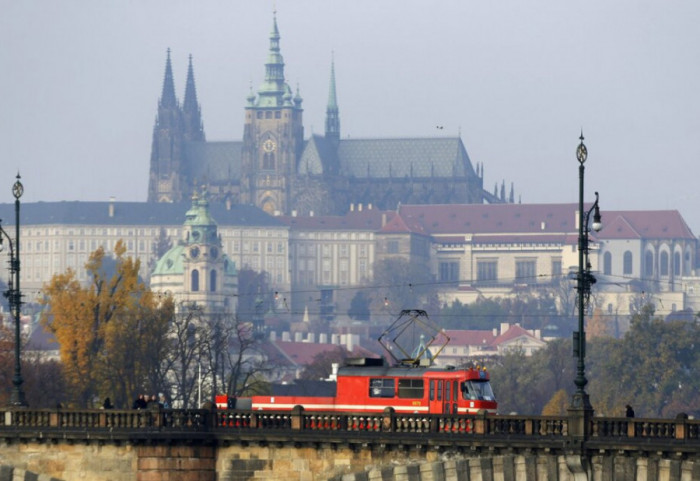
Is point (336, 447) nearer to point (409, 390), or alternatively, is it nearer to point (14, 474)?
point (409, 390)

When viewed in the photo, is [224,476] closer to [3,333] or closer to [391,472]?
[391,472]

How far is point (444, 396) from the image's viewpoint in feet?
230

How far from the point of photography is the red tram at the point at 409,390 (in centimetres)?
7019

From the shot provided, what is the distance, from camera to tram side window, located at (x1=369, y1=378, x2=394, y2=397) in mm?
70625

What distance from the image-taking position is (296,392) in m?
148

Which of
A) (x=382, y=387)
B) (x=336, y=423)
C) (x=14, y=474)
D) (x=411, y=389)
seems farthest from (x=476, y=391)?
(x=14, y=474)

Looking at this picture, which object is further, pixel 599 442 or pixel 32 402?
pixel 32 402

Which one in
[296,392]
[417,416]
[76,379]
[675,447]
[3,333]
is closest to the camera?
[675,447]

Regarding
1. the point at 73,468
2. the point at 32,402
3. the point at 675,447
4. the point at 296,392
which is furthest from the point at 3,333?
the point at 675,447

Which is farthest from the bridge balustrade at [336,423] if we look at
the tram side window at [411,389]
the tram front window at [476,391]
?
the tram front window at [476,391]

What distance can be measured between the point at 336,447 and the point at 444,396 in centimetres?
423

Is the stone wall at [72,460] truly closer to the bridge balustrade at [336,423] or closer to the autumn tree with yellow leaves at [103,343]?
the bridge balustrade at [336,423]

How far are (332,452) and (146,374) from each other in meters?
73.8

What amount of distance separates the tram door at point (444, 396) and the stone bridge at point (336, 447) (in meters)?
3.31
